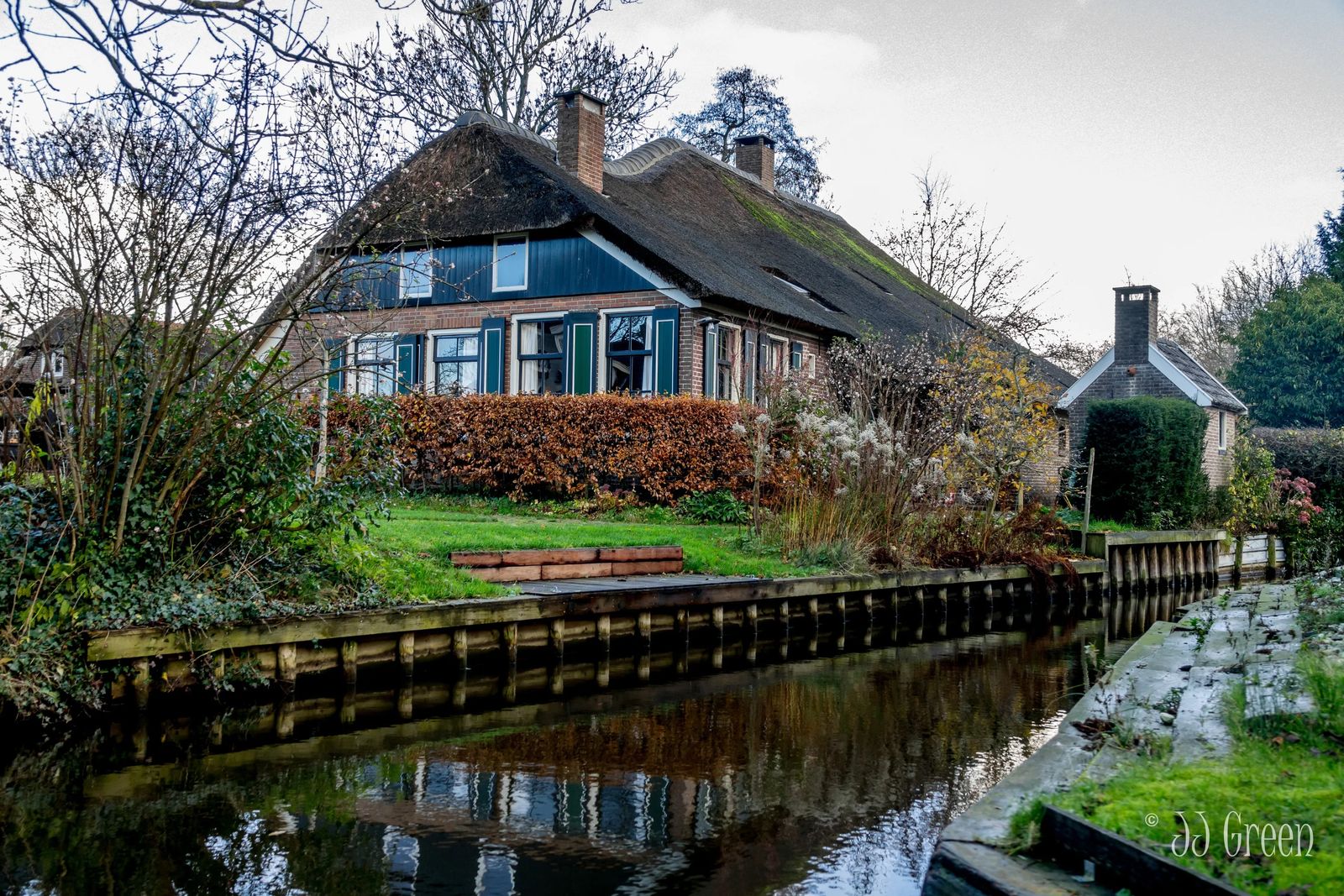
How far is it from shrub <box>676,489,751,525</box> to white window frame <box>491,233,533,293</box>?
5.96 metres

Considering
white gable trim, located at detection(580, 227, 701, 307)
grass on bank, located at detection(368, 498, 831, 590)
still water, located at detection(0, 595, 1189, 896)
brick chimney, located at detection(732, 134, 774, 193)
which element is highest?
brick chimney, located at detection(732, 134, 774, 193)

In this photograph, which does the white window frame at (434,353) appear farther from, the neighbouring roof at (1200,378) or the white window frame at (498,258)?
the neighbouring roof at (1200,378)

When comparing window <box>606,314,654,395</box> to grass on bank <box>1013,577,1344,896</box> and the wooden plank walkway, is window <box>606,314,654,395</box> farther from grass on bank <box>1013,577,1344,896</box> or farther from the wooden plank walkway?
grass on bank <box>1013,577,1344,896</box>

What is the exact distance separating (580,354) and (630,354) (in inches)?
35.1

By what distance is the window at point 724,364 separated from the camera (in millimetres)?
19656

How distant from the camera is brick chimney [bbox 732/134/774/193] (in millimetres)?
33188

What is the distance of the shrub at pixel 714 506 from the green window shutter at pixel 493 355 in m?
5.42

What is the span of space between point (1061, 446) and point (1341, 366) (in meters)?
14.3

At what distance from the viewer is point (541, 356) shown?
66.8 ft

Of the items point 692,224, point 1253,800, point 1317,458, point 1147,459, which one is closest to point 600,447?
point 692,224

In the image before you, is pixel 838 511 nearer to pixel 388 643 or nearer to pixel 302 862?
pixel 388 643

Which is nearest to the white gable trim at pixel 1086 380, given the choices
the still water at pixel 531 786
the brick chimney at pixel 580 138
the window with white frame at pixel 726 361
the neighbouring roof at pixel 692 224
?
the neighbouring roof at pixel 692 224

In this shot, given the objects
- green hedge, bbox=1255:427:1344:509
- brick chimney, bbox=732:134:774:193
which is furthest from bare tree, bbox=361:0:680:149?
green hedge, bbox=1255:427:1344:509

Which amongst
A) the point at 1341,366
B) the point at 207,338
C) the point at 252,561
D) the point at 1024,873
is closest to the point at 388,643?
the point at 252,561
